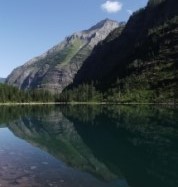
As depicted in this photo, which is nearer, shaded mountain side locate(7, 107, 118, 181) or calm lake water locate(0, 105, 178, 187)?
calm lake water locate(0, 105, 178, 187)

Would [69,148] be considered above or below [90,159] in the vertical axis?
above

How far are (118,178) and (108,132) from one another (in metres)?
48.0

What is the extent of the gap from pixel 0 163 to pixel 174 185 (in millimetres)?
21474

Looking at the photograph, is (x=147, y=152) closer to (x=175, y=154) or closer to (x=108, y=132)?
(x=175, y=154)

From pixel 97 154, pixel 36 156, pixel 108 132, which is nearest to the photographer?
pixel 36 156

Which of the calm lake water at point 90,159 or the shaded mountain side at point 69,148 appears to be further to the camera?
the shaded mountain side at point 69,148

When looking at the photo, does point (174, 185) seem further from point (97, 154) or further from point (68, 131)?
point (68, 131)

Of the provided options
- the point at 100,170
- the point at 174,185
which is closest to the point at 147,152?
the point at 100,170

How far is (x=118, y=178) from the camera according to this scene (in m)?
41.9

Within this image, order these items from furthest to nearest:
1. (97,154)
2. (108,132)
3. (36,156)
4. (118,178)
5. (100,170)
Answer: (108,132) → (97,154) → (36,156) → (100,170) → (118,178)

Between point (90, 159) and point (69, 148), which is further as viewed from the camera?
point (69, 148)

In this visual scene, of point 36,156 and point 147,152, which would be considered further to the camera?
point 147,152

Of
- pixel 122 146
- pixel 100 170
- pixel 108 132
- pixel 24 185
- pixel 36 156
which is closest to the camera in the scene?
pixel 24 185

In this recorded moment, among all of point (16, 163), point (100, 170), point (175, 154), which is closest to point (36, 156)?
point (16, 163)
